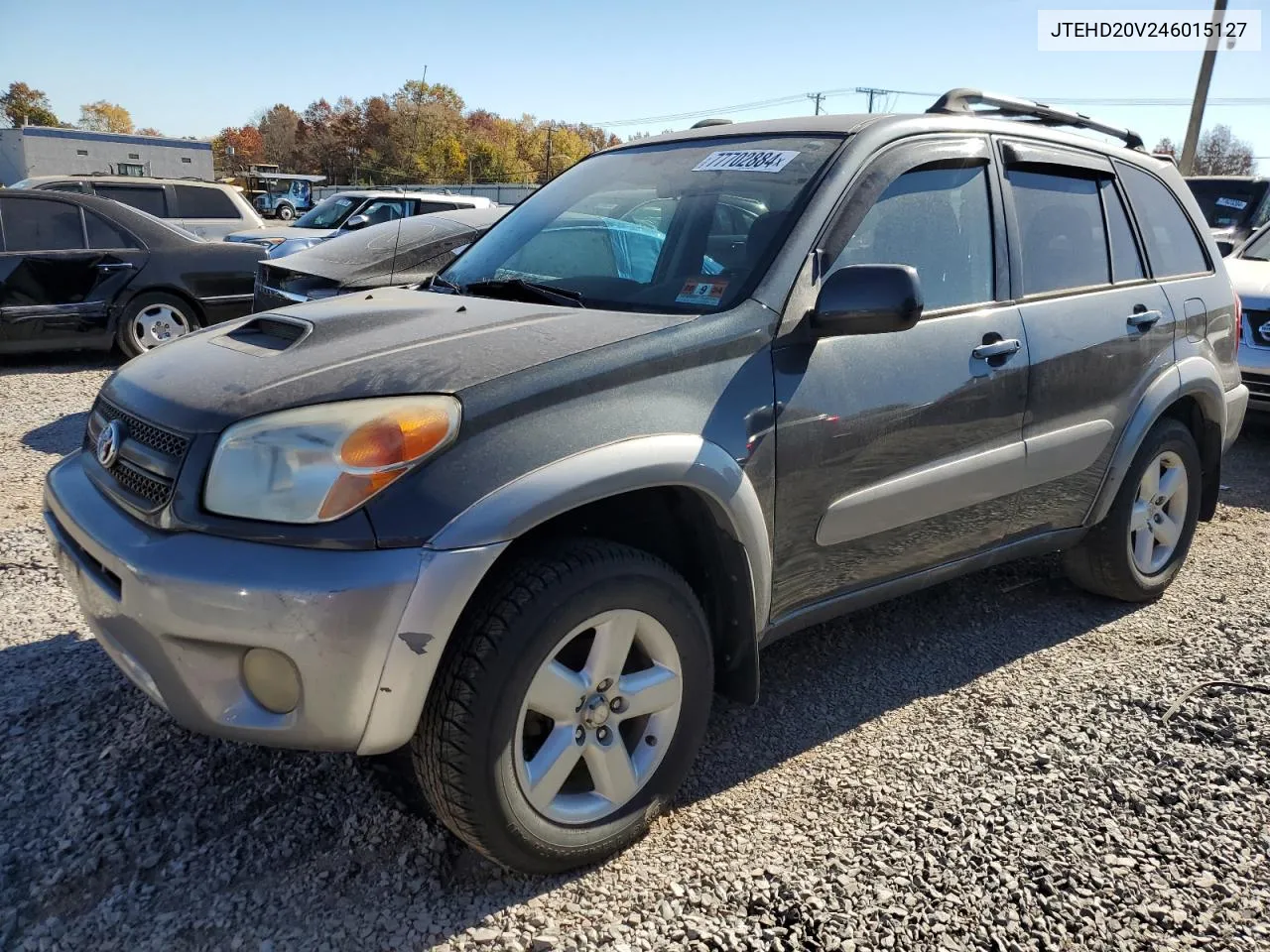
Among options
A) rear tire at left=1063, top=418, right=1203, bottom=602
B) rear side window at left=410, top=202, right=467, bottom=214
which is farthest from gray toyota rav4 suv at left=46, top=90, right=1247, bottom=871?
rear side window at left=410, top=202, right=467, bottom=214

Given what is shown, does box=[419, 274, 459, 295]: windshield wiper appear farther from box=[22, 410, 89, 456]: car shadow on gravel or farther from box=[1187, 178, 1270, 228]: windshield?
box=[1187, 178, 1270, 228]: windshield

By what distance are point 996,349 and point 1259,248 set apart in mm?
6952

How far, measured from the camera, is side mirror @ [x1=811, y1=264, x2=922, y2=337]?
2.43 metres

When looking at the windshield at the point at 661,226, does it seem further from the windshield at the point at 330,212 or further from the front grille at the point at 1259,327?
the windshield at the point at 330,212

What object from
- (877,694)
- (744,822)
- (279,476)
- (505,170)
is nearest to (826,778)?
(744,822)

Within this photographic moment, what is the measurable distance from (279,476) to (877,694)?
2110 mm

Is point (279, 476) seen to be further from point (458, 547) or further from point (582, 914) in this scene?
point (582, 914)

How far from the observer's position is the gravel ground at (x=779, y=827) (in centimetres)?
213

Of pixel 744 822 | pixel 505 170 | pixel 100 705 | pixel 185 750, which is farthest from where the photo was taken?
pixel 505 170

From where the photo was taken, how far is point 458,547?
6.27 feet

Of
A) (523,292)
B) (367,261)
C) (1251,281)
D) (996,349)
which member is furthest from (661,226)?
(1251,281)

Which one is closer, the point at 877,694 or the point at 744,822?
the point at 744,822

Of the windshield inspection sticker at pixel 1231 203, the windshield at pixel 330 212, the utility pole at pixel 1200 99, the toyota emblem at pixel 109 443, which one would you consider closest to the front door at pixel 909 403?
the toyota emblem at pixel 109 443

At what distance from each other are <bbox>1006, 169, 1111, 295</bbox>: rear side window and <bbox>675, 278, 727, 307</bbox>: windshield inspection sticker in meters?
1.23
